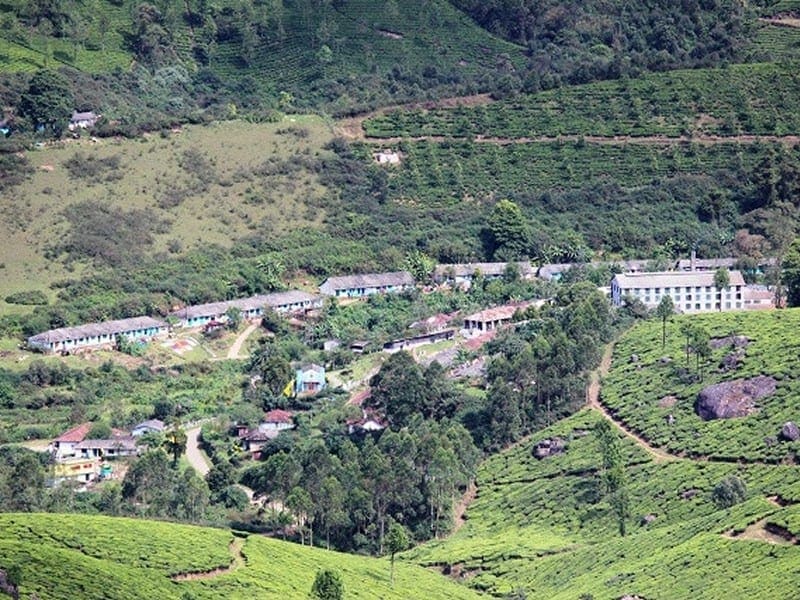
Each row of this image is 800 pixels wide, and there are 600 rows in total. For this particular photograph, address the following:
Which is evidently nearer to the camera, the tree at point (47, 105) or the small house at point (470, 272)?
the small house at point (470, 272)

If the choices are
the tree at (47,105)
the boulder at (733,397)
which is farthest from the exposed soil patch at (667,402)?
the tree at (47,105)

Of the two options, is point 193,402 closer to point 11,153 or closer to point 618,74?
point 11,153

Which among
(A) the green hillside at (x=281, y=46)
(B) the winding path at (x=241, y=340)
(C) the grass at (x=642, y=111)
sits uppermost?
(A) the green hillside at (x=281, y=46)

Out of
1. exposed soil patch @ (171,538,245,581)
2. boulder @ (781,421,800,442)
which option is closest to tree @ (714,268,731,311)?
boulder @ (781,421,800,442)

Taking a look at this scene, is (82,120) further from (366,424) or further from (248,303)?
(366,424)

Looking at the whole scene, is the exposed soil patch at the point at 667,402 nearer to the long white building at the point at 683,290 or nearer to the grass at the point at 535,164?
the long white building at the point at 683,290

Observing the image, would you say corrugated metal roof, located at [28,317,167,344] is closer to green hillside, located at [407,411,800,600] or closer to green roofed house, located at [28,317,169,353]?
green roofed house, located at [28,317,169,353]
